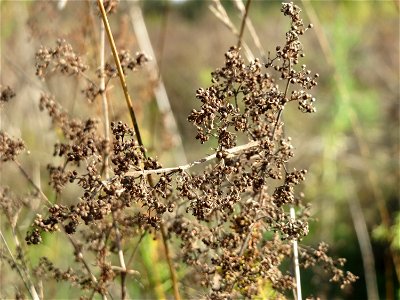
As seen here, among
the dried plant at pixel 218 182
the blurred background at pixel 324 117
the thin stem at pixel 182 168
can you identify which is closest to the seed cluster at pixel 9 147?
the dried plant at pixel 218 182

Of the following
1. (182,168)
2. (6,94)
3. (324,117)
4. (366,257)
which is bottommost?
(182,168)

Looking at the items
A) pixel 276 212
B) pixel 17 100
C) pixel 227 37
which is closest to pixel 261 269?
pixel 276 212

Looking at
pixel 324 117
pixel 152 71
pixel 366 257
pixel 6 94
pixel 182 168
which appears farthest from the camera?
A: pixel 324 117

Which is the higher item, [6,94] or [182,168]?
[6,94]

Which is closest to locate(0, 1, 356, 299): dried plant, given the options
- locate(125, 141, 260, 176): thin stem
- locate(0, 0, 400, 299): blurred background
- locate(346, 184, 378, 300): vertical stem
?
locate(125, 141, 260, 176): thin stem

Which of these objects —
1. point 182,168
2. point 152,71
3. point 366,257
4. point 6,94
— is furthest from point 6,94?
point 366,257

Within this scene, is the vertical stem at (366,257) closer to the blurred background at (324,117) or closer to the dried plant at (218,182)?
the blurred background at (324,117)

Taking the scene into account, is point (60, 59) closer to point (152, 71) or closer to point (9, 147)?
point (9, 147)

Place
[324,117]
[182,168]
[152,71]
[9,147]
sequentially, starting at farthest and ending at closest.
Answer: [324,117] < [152,71] < [9,147] < [182,168]
